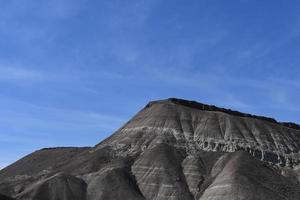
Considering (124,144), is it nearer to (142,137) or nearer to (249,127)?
(142,137)

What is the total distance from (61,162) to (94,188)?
30.1 metres

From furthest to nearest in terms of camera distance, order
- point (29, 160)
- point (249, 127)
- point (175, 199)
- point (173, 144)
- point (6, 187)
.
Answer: point (29, 160) → point (249, 127) → point (173, 144) → point (6, 187) → point (175, 199)

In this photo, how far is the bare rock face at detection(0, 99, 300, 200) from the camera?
406 feet

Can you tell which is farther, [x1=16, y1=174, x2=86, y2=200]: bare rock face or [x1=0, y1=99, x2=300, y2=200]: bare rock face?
[x1=0, y1=99, x2=300, y2=200]: bare rock face

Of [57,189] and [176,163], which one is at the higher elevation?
[176,163]

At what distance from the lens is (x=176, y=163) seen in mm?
138000

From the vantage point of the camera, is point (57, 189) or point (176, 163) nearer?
point (57, 189)

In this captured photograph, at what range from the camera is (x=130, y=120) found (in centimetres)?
17462

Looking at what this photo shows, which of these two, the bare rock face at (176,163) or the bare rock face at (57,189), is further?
the bare rock face at (176,163)

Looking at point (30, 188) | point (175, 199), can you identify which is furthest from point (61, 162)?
point (175, 199)

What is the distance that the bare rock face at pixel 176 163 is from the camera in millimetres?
123812

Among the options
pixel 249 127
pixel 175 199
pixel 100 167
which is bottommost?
pixel 175 199

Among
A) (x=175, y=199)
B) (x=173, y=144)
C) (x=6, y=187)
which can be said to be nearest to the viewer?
(x=175, y=199)

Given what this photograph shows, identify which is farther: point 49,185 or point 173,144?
point 173,144
